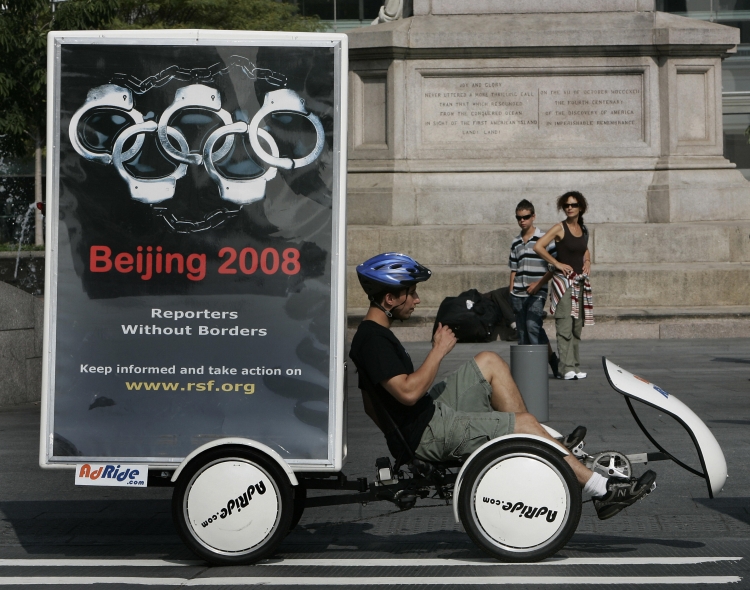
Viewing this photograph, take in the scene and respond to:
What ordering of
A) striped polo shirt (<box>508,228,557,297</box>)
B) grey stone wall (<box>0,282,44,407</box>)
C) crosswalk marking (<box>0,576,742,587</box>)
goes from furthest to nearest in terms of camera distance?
striped polo shirt (<box>508,228,557,297</box>) < grey stone wall (<box>0,282,44,407</box>) < crosswalk marking (<box>0,576,742,587</box>)

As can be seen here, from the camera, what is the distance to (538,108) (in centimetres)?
1806

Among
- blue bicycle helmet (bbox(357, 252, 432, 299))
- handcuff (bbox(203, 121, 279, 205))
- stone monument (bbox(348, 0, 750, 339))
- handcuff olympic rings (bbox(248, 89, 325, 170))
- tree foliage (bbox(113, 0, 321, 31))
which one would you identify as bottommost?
blue bicycle helmet (bbox(357, 252, 432, 299))

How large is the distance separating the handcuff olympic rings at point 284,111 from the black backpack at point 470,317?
928 mm

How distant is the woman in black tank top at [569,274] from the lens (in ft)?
41.9

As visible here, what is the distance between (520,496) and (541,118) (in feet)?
42.5

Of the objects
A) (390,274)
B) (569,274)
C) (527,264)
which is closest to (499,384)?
(390,274)

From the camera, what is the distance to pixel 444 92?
1809 centimetres

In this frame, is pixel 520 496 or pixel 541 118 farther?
pixel 541 118

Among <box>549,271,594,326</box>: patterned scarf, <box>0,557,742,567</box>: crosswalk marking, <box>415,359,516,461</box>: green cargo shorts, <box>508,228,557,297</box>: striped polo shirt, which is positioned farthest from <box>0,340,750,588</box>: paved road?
<box>508,228,557,297</box>: striped polo shirt

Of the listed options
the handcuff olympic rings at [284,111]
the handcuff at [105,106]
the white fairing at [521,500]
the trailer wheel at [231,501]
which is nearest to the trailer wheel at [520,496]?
the white fairing at [521,500]

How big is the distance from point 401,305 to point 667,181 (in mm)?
12428

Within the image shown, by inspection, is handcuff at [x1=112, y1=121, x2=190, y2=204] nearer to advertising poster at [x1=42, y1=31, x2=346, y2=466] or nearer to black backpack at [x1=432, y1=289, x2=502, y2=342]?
advertising poster at [x1=42, y1=31, x2=346, y2=466]

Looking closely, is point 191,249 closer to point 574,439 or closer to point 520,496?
point 520,496

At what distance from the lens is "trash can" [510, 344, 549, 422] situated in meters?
10.1
